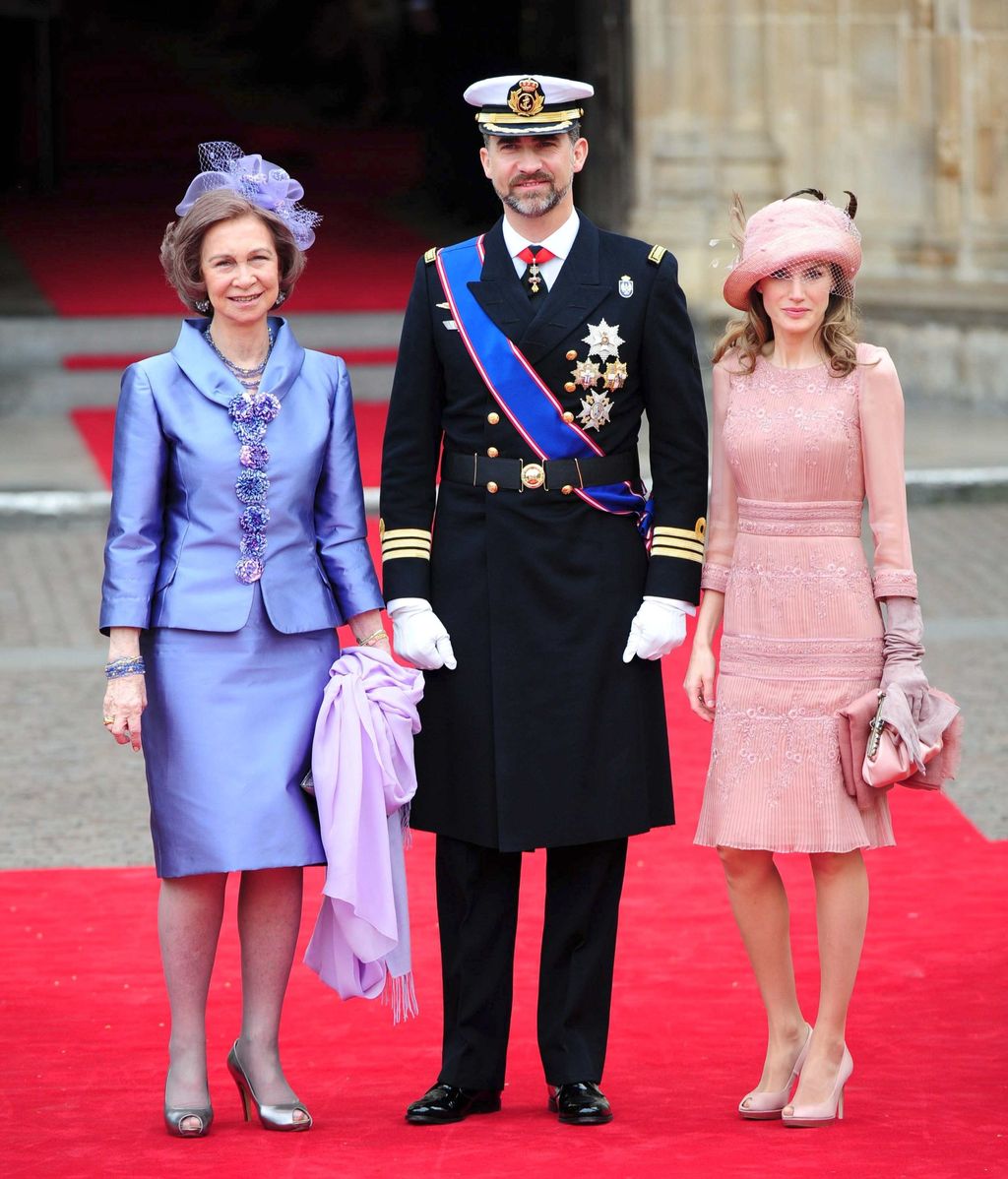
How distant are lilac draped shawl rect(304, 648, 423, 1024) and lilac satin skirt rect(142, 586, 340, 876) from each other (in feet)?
0.17

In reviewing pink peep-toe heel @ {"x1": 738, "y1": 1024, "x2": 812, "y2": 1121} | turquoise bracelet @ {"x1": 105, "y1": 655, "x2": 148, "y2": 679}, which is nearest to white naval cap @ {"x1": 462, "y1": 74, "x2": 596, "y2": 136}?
turquoise bracelet @ {"x1": 105, "y1": 655, "x2": 148, "y2": 679}

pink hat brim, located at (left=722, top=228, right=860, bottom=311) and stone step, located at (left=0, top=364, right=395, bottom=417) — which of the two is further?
stone step, located at (left=0, top=364, right=395, bottom=417)

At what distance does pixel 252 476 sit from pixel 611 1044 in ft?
4.48

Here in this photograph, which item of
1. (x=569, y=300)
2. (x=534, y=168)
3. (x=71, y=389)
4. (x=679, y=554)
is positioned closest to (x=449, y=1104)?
(x=679, y=554)

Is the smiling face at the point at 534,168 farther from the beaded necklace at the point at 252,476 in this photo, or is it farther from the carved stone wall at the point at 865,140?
the carved stone wall at the point at 865,140

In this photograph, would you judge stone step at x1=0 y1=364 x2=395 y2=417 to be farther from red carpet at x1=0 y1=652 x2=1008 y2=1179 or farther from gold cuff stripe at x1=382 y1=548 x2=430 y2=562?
gold cuff stripe at x1=382 y1=548 x2=430 y2=562

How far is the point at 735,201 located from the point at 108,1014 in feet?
6.67

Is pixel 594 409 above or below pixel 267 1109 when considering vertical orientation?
above

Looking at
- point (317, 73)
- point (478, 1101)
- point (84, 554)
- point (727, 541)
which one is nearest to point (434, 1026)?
point (478, 1101)

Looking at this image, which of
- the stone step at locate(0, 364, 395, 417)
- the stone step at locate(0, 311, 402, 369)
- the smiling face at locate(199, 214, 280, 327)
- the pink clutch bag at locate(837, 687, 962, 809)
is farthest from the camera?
the stone step at locate(0, 311, 402, 369)

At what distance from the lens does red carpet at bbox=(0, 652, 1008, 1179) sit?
151 inches

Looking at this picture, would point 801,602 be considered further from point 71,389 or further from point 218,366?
point 71,389

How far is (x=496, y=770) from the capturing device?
4.13 metres

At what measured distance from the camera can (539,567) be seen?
13.6 ft
